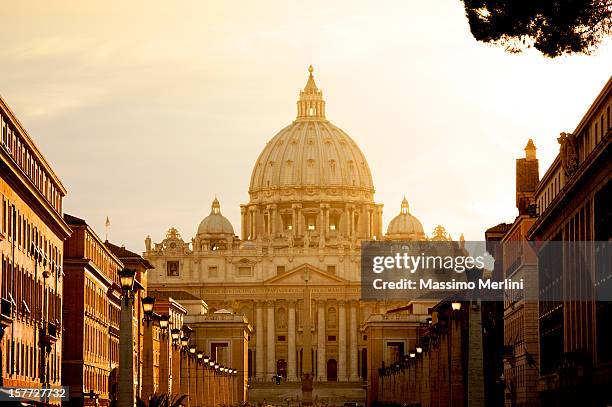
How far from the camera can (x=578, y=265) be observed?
63.2m

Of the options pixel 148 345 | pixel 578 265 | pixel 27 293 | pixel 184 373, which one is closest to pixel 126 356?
pixel 148 345

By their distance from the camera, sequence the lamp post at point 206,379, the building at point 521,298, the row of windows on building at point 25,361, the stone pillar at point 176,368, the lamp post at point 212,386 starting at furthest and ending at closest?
1. the lamp post at point 212,386
2. the lamp post at point 206,379
3. the building at point 521,298
4. the stone pillar at point 176,368
5. the row of windows on building at point 25,361

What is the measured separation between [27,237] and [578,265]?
17.7m

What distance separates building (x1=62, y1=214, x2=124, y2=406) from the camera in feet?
279

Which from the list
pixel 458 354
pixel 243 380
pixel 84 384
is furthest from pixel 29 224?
pixel 243 380

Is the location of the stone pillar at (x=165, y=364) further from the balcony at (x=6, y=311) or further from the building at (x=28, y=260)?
the balcony at (x=6, y=311)

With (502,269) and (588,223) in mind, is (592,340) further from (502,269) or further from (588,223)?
(502,269)

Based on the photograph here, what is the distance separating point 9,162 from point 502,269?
5045 cm

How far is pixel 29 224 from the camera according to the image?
65312mm

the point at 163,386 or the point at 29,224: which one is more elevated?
the point at 29,224

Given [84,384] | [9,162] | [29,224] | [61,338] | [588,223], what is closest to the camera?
[9,162]

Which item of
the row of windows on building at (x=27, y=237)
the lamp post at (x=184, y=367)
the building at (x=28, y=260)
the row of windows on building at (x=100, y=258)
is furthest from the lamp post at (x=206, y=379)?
the row of windows on building at (x=27, y=237)

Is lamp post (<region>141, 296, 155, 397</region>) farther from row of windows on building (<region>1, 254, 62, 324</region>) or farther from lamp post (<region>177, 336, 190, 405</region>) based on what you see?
lamp post (<region>177, 336, 190, 405</region>)

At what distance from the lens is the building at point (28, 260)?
191 ft
